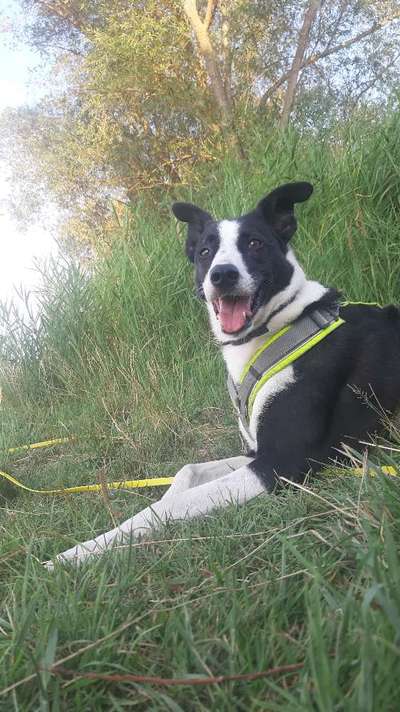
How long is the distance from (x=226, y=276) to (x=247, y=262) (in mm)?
152

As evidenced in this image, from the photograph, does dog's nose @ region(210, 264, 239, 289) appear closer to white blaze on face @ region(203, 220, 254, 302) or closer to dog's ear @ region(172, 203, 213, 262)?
white blaze on face @ region(203, 220, 254, 302)

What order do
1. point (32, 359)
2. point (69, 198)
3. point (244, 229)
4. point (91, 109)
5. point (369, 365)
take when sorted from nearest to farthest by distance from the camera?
point (369, 365), point (244, 229), point (32, 359), point (91, 109), point (69, 198)

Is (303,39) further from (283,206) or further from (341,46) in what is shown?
(283,206)

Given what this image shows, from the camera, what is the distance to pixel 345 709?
0.72m

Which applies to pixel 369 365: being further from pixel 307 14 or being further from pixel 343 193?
pixel 307 14

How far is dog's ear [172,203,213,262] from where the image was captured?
120 inches

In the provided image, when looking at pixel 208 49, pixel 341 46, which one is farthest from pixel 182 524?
pixel 341 46

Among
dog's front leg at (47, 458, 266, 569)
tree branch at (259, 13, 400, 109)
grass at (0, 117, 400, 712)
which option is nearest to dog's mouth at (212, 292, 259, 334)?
dog's front leg at (47, 458, 266, 569)

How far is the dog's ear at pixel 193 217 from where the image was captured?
10.0 feet

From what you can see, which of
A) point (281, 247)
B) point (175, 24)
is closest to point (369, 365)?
point (281, 247)

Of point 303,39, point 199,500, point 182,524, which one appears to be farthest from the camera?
point 303,39

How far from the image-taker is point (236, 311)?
2.53 meters

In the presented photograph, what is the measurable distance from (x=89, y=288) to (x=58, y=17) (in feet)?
37.5

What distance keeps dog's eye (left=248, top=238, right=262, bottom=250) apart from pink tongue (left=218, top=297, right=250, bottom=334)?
0.28 metres
